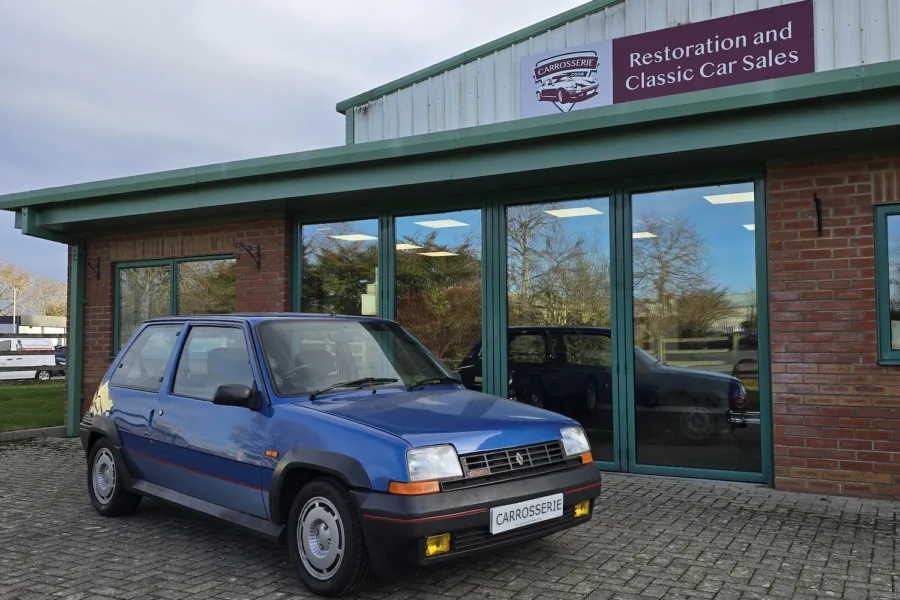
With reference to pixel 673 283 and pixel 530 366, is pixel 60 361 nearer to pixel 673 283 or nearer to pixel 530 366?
pixel 530 366

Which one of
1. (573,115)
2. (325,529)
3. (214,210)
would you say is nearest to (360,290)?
(214,210)

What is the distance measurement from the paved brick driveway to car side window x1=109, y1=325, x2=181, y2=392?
110 centimetres

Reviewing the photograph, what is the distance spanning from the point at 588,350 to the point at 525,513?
3.94 meters

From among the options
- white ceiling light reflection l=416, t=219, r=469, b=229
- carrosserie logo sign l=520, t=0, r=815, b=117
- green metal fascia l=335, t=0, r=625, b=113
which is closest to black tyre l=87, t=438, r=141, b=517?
white ceiling light reflection l=416, t=219, r=469, b=229

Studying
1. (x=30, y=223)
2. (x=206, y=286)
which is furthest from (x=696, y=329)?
(x=30, y=223)

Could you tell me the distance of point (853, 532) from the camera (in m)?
5.25

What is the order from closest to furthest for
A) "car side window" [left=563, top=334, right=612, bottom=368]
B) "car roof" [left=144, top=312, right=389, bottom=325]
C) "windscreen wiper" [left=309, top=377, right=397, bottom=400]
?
"windscreen wiper" [left=309, top=377, right=397, bottom=400]
"car roof" [left=144, top=312, right=389, bottom=325]
"car side window" [left=563, top=334, right=612, bottom=368]

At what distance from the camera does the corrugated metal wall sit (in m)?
9.67

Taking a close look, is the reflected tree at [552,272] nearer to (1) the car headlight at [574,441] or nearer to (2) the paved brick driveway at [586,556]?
(2) the paved brick driveway at [586,556]

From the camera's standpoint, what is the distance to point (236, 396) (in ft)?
14.6

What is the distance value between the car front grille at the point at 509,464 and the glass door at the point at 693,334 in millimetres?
3195

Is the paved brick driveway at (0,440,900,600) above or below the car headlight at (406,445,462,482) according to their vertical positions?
below

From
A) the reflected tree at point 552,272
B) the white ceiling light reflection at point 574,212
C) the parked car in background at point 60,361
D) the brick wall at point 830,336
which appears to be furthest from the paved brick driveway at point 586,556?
the parked car in background at point 60,361

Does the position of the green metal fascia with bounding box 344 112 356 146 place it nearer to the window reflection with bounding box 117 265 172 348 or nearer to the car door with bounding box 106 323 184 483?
the window reflection with bounding box 117 265 172 348
